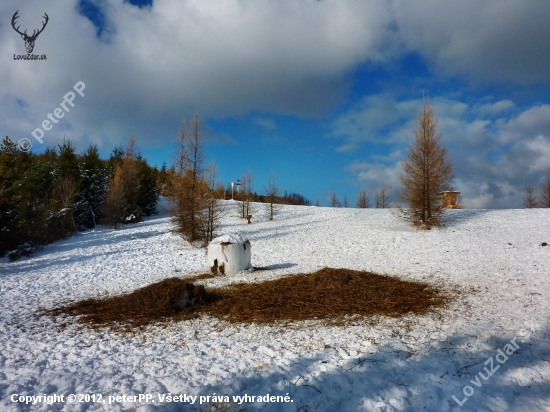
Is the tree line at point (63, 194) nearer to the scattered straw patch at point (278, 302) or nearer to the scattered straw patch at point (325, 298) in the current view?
the scattered straw patch at point (278, 302)

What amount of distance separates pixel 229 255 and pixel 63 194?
790 inches

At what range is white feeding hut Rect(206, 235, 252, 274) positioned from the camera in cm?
1217

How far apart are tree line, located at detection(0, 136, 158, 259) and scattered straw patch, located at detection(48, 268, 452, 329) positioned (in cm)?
1127

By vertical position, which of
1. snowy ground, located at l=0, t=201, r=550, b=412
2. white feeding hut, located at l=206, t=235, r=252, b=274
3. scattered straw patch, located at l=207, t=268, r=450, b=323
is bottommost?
snowy ground, located at l=0, t=201, r=550, b=412

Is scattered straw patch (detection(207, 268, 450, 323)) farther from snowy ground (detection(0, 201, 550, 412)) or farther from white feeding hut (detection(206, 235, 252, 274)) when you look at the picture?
white feeding hut (detection(206, 235, 252, 274))

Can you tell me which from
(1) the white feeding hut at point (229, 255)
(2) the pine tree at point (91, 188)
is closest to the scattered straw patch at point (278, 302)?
(1) the white feeding hut at point (229, 255)

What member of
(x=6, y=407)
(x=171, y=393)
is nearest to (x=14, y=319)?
(x=6, y=407)

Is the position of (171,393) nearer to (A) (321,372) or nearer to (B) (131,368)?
(B) (131,368)

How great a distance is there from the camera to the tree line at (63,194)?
16156 mm

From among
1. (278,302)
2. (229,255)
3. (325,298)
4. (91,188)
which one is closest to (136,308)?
(278,302)

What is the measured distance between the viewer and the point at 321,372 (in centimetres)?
426

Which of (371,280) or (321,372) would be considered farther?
(371,280)

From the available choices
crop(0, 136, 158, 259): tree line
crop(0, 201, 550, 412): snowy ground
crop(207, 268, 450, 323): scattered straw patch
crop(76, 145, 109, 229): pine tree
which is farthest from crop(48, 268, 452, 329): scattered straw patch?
crop(76, 145, 109, 229): pine tree

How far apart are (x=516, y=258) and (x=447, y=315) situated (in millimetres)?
8733
